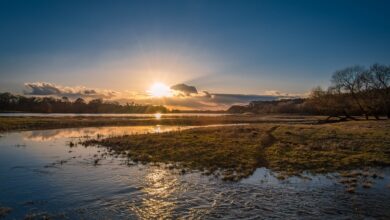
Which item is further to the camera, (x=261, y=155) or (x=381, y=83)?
(x=381, y=83)

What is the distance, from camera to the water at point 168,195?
40.5ft

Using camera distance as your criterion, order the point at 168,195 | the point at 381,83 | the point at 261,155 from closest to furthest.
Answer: the point at 168,195 < the point at 261,155 < the point at 381,83

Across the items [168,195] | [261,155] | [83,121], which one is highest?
[83,121]

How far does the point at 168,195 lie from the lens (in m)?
14.9

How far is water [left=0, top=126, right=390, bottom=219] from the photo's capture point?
12340mm

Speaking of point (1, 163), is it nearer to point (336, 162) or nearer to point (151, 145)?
point (151, 145)

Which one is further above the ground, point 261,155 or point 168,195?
point 261,155

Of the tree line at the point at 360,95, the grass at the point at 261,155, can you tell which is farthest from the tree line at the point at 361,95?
the grass at the point at 261,155

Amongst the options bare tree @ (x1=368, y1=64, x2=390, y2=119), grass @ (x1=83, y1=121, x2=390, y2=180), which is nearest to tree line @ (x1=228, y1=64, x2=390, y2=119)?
bare tree @ (x1=368, y1=64, x2=390, y2=119)

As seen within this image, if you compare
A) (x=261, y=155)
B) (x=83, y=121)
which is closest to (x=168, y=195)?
(x=261, y=155)

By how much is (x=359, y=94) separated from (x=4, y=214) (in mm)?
89637

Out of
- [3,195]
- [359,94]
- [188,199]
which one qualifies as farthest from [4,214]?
[359,94]

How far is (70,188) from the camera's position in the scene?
16.0 meters

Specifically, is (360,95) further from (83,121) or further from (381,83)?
(83,121)
